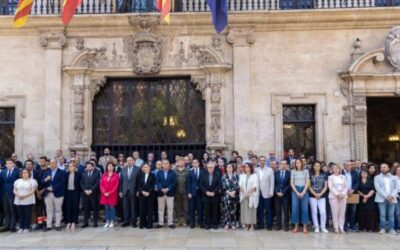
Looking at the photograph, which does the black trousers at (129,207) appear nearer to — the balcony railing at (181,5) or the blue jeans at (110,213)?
the blue jeans at (110,213)

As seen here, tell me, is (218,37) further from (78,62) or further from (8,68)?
(8,68)

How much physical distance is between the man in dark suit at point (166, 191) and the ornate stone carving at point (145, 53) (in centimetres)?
405

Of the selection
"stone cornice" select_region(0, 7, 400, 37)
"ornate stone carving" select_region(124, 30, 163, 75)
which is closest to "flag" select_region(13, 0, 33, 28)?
"stone cornice" select_region(0, 7, 400, 37)

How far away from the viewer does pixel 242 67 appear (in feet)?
49.5

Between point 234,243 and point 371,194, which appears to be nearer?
point 234,243

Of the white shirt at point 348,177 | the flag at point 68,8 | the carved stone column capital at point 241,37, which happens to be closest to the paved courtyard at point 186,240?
the white shirt at point 348,177

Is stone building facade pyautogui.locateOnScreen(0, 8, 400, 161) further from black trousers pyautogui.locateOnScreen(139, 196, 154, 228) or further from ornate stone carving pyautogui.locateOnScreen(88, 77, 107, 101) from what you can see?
black trousers pyautogui.locateOnScreen(139, 196, 154, 228)

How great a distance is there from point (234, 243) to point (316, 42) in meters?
7.62

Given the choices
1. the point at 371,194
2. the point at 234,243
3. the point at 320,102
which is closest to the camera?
the point at 234,243

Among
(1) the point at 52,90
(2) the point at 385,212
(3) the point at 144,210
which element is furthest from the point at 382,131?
(1) the point at 52,90

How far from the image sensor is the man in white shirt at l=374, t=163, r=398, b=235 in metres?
11.9

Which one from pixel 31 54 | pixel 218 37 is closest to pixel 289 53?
pixel 218 37

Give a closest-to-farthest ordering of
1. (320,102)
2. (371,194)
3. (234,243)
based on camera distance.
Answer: (234,243) → (371,194) → (320,102)

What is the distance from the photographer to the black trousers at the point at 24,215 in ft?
39.3
